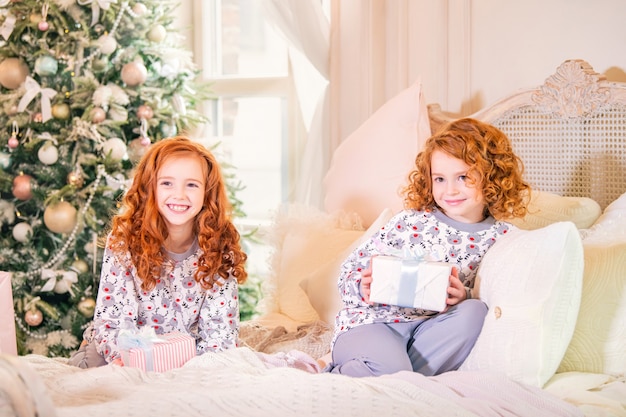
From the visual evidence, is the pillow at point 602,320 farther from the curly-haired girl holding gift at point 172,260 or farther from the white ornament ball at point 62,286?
the white ornament ball at point 62,286

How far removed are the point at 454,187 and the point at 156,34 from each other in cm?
171

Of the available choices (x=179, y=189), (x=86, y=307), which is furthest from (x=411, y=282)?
(x=86, y=307)

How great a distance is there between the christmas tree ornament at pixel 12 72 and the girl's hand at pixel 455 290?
208 centimetres

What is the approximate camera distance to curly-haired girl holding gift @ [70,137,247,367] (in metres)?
2.07

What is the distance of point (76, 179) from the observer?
124 inches

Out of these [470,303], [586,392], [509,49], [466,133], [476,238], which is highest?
[509,49]

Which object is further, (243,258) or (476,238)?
(243,258)

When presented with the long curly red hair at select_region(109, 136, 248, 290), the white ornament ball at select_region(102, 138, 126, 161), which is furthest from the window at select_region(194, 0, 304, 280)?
the long curly red hair at select_region(109, 136, 248, 290)

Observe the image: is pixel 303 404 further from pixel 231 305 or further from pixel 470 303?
pixel 231 305

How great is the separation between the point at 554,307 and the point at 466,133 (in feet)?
1.88

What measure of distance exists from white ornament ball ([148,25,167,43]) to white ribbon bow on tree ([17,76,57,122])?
442 mm

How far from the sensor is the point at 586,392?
163 centimetres

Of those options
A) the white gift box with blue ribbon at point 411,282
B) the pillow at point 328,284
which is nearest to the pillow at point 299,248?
the pillow at point 328,284

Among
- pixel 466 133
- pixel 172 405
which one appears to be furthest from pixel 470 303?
pixel 172 405
